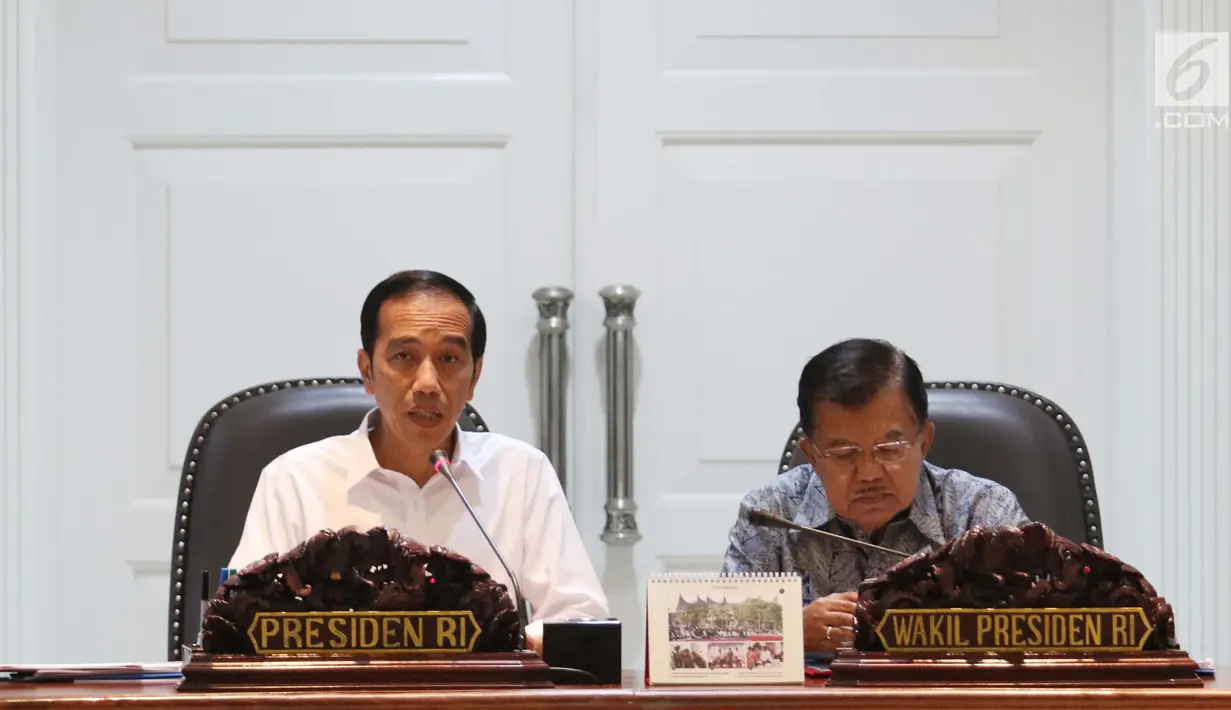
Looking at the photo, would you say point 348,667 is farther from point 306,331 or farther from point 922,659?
point 306,331

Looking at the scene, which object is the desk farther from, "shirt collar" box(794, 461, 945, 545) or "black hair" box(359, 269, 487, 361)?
"black hair" box(359, 269, 487, 361)

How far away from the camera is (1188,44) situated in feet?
9.32

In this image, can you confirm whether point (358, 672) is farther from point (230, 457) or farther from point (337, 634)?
point (230, 457)

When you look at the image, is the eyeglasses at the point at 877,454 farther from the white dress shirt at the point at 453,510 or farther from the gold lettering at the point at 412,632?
the gold lettering at the point at 412,632

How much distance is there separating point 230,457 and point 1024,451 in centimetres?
115

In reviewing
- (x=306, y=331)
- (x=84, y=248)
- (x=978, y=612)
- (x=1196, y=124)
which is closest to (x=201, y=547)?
(x=306, y=331)

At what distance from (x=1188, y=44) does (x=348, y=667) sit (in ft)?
7.28

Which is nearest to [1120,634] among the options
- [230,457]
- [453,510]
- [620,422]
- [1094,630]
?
[1094,630]

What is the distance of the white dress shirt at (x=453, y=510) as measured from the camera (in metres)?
2.06

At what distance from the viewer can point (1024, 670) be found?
1303 mm

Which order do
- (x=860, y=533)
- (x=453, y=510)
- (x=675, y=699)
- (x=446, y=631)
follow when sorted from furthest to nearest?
(x=453, y=510)
(x=860, y=533)
(x=446, y=631)
(x=675, y=699)

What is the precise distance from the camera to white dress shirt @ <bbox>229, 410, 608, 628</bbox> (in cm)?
206

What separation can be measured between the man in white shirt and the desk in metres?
0.77

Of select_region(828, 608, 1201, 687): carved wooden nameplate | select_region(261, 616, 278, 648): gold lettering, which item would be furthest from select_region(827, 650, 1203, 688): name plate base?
select_region(261, 616, 278, 648): gold lettering
